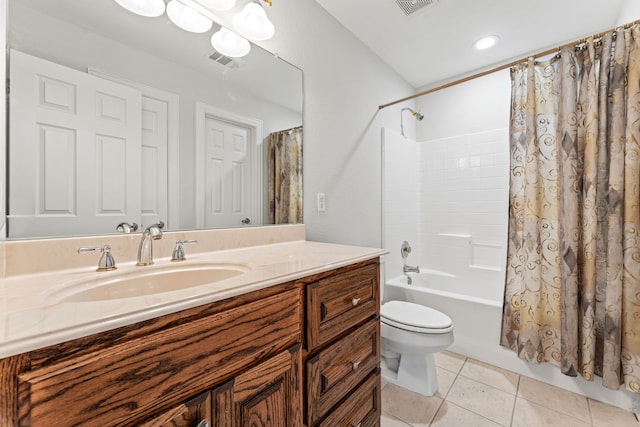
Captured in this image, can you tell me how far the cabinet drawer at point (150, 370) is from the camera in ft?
1.30

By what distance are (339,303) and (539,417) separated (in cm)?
137

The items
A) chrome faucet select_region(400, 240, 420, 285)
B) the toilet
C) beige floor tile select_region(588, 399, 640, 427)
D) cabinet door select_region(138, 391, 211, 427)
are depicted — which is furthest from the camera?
chrome faucet select_region(400, 240, 420, 285)

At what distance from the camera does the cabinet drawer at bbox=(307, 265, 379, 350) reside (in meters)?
0.82

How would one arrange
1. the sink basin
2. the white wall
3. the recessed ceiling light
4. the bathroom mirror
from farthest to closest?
the white wall → the recessed ceiling light → the bathroom mirror → the sink basin

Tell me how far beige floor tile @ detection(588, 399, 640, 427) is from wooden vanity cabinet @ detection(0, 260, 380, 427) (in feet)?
4.20

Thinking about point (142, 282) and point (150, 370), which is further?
point (142, 282)

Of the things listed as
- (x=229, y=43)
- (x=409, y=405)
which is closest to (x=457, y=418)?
(x=409, y=405)

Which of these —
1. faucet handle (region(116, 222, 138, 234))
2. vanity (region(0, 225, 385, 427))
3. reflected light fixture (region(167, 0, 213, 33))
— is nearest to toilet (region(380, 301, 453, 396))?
vanity (region(0, 225, 385, 427))

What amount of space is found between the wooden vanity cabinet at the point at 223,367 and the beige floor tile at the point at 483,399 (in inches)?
32.0

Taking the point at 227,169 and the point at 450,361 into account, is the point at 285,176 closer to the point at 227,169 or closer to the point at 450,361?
the point at 227,169

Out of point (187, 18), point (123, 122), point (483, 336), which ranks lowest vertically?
point (483, 336)

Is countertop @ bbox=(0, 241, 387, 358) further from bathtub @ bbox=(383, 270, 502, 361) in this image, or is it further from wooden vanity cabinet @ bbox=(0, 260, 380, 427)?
bathtub @ bbox=(383, 270, 502, 361)

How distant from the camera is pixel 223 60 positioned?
121 cm

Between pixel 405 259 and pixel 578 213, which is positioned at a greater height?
pixel 578 213
